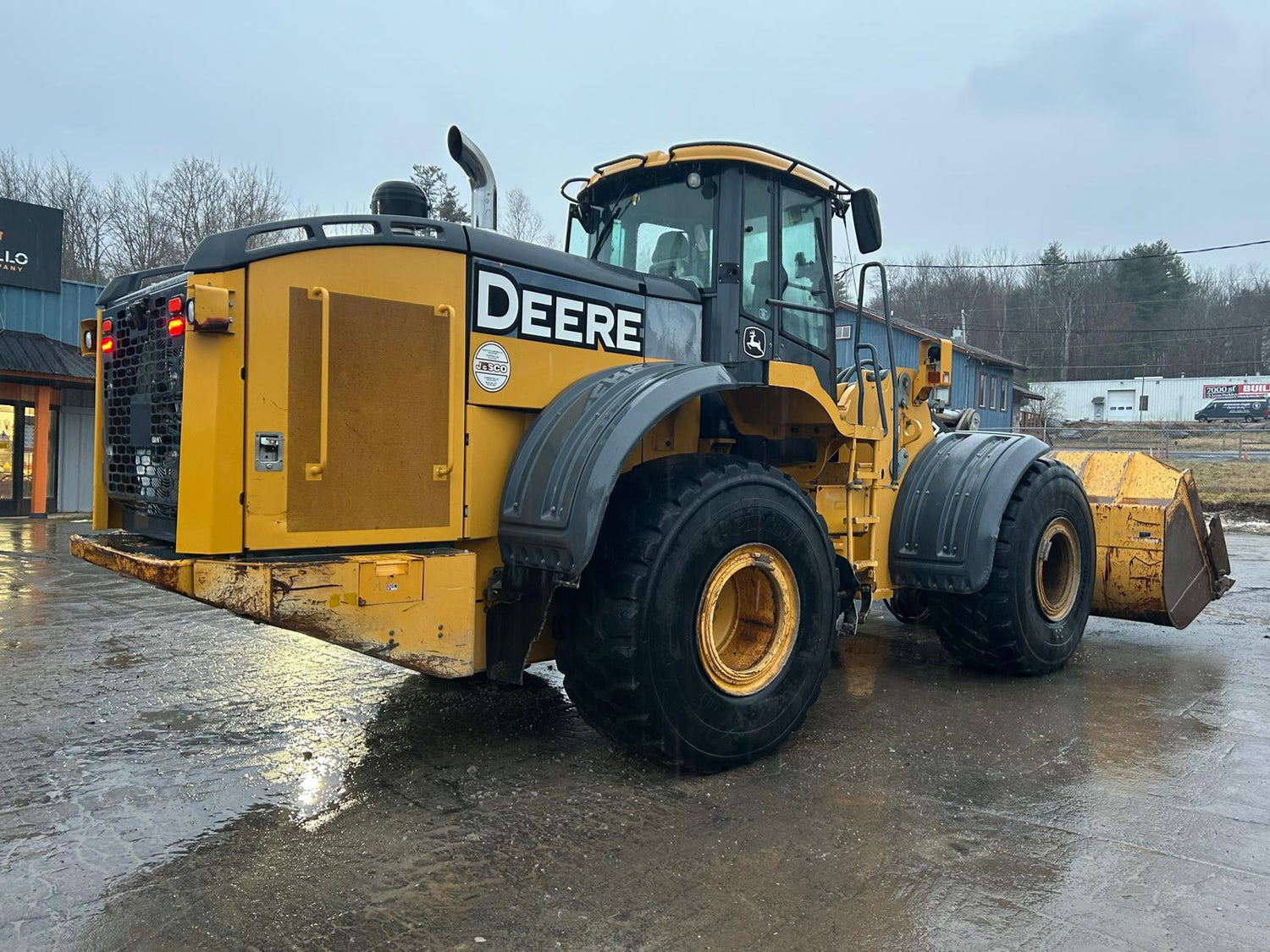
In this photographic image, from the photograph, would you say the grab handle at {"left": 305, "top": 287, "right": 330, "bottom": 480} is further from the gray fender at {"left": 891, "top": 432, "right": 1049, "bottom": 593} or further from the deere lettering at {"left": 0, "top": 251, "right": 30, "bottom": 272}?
the deere lettering at {"left": 0, "top": 251, "right": 30, "bottom": 272}

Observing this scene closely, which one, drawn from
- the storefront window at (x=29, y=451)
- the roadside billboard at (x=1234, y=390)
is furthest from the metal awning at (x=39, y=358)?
the roadside billboard at (x=1234, y=390)

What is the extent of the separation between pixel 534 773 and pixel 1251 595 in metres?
8.45

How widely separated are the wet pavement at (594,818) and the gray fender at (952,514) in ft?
2.37

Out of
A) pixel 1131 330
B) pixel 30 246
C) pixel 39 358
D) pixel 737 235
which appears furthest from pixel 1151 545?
pixel 1131 330

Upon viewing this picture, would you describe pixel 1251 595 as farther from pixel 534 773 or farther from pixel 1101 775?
pixel 534 773

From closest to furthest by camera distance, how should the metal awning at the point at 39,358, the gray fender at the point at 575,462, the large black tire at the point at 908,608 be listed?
1. the gray fender at the point at 575,462
2. the large black tire at the point at 908,608
3. the metal awning at the point at 39,358

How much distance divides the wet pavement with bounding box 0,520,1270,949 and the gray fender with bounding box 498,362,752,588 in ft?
3.26

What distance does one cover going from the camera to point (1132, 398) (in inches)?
2398

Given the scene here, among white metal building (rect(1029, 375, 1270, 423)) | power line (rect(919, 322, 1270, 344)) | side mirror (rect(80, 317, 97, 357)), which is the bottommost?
side mirror (rect(80, 317, 97, 357))

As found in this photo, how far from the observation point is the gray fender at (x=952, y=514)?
5.36 meters

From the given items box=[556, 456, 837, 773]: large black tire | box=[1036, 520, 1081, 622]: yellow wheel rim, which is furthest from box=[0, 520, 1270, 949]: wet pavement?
box=[1036, 520, 1081, 622]: yellow wheel rim

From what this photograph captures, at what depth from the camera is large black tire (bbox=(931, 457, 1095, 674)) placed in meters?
5.59

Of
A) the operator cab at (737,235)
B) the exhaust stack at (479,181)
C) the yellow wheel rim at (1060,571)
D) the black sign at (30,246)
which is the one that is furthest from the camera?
the black sign at (30,246)

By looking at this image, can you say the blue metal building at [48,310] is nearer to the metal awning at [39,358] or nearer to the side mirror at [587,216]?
the metal awning at [39,358]
